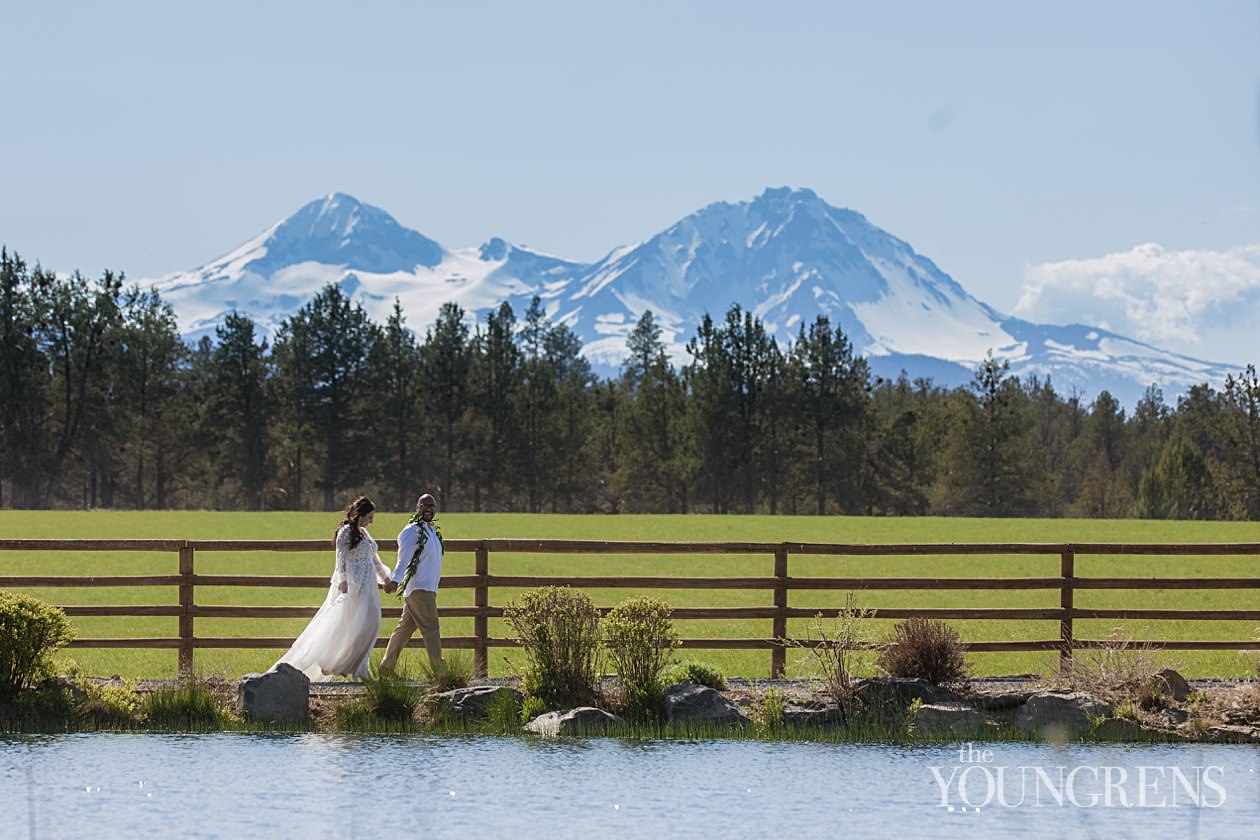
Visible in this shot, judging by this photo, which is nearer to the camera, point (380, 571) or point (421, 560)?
point (421, 560)

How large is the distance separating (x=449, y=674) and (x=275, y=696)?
67.1 inches

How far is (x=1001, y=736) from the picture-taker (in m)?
14.6

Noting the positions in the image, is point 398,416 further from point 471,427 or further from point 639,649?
point 639,649

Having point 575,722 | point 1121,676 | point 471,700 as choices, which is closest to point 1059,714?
point 1121,676

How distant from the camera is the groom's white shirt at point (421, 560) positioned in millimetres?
15695

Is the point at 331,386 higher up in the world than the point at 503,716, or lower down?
higher up

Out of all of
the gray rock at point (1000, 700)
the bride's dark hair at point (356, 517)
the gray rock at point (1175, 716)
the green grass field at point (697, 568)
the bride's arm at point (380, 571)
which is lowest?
the green grass field at point (697, 568)

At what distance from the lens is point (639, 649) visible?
15039mm

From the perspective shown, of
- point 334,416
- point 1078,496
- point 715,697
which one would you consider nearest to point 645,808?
point 715,697

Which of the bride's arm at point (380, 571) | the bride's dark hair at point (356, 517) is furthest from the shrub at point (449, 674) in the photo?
the bride's dark hair at point (356, 517)

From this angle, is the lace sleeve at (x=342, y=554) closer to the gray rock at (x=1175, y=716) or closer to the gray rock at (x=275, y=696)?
the gray rock at (x=275, y=696)

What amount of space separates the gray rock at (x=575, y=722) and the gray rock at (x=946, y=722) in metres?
2.73

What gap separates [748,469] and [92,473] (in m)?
38.3

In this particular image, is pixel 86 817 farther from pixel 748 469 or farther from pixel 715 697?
pixel 748 469
